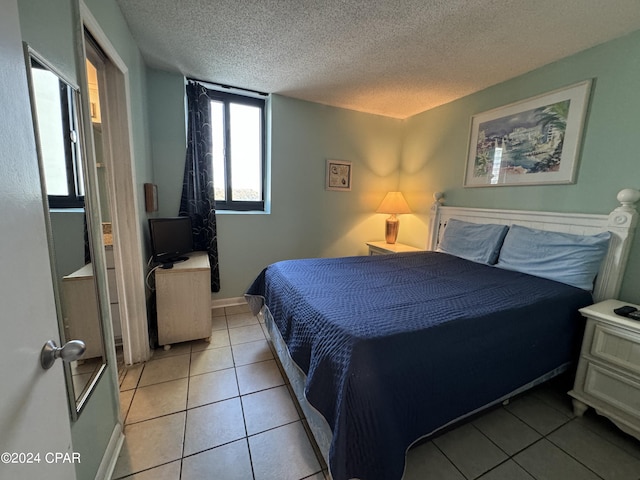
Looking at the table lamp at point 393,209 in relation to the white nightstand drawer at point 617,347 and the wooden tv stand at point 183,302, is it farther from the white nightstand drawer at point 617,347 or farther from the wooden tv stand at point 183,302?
the wooden tv stand at point 183,302

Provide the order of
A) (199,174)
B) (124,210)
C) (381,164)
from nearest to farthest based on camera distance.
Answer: (124,210), (199,174), (381,164)

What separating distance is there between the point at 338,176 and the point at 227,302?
2.10 meters

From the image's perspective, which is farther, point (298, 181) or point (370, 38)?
point (298, 181)

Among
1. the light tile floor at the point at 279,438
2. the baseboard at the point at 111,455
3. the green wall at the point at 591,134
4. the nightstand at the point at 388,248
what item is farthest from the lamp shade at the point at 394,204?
the baseboard at the point at 111,455

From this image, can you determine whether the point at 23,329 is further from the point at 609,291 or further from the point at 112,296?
the point at 609,291

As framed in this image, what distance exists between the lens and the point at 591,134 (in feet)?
6.41

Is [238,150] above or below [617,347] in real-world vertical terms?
above

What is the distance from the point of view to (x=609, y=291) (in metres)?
1.81

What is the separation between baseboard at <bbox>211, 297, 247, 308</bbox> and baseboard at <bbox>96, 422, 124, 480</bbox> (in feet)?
5.45

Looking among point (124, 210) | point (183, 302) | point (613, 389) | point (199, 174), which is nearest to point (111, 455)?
point (183, 302)

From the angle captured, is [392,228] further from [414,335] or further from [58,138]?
[58,138]

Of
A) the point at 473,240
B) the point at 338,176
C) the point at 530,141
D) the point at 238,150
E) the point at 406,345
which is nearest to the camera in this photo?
the point at 406,345

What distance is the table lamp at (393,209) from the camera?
342cm

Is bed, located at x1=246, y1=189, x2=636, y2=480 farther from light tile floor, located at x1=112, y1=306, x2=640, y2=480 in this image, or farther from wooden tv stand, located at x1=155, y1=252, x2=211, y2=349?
wooden tv stand, located at x1=155, y1=252, x2=211, y2=349
